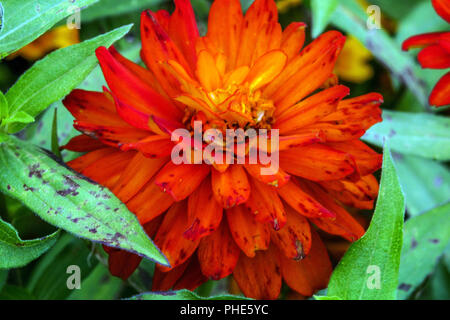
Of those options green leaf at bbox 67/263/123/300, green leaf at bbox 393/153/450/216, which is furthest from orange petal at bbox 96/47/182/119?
green leaf at bbox 393/153/450/216

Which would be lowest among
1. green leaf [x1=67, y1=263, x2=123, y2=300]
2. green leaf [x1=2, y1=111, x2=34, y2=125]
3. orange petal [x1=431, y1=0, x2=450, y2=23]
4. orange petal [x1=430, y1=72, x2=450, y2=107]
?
green leaf [x1=67, y1=263, x2=123, y2=300]

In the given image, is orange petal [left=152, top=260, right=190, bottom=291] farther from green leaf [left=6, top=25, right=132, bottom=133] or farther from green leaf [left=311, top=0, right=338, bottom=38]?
green leaf [left=311, top=0, right=338, bottom=38]

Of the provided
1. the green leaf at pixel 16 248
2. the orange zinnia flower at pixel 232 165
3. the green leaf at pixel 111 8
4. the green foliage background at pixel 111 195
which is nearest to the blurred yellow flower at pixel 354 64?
the green foliage background at pixel 111 195

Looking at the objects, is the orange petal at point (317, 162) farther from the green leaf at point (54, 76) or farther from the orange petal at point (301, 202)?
the green leaf at point (54, 76)

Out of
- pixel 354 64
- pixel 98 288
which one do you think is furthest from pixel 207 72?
pixel 354 64
